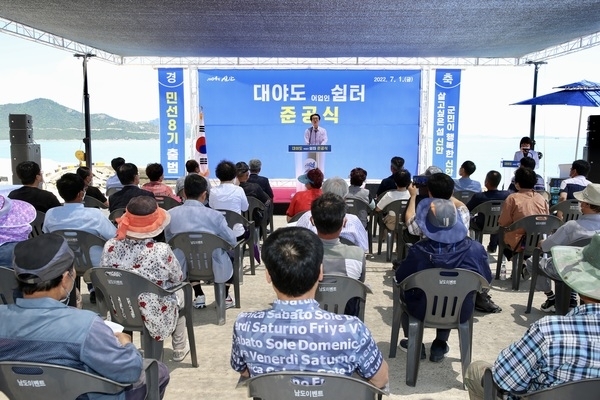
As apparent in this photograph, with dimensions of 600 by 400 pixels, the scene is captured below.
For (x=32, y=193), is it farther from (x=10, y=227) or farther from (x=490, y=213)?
(x=490, y=213)

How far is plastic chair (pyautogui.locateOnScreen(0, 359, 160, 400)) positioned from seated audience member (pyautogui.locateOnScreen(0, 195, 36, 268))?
5.22ft

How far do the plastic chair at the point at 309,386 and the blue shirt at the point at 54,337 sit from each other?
1.66ft

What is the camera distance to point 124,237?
2.95 m

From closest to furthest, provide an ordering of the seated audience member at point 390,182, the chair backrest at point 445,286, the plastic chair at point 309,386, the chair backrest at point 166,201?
1. the plastic chair at point 309,386
2. the chair backrest at point 445,286
3. the chair backrest at point 166,201
4. the seated audience member at point 390,182

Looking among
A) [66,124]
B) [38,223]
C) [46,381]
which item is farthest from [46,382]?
[66,124]

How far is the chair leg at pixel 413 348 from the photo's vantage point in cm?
291

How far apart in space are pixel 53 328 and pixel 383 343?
2.45 meters

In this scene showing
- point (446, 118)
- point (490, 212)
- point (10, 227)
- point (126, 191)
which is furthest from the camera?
point (446, 118)

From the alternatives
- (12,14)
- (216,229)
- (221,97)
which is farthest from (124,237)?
(221,97)

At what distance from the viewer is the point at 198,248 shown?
12.0 ft

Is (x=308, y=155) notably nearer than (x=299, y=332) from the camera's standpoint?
No

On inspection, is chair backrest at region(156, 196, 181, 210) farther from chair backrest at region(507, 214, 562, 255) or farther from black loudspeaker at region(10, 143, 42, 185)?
black loudspeaker at region(10, 143, 42, 185)

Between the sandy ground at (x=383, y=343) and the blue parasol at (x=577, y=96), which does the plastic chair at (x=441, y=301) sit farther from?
the blue parasol at (x=577, y=96)

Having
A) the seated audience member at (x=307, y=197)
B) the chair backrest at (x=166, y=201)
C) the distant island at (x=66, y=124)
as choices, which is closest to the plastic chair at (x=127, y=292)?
the seated audience member at (x=307, y=197)
